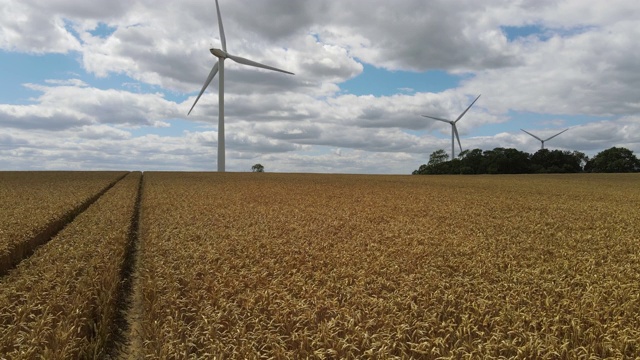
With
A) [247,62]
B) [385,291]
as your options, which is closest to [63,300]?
[385,291]

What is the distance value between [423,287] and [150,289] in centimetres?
544

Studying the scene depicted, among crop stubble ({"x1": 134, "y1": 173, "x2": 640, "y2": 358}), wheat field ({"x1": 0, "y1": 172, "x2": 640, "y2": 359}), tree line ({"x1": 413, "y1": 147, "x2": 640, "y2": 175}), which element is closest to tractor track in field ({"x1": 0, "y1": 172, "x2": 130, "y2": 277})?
wheat field ({"x1": 0, "y1": 172, "x2": 640, "y2": 359})

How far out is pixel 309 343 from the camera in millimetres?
6402

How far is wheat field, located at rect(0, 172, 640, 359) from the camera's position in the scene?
6.39 metres

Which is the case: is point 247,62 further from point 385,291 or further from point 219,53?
point 385,291

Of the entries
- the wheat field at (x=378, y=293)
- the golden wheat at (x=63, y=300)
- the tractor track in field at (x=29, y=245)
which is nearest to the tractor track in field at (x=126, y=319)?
the wheat field at (x=378, y=293)

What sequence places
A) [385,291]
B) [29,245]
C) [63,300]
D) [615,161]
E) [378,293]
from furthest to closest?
[615,161] → [29,245] → [378,293] → [385,291] → [63,300]

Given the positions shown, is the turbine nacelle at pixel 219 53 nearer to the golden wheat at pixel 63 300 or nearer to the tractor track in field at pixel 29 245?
the tractor track in field at pixel 29 245

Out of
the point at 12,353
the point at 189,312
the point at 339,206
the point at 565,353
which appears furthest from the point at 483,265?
the point at 339,206

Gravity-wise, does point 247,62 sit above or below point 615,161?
above

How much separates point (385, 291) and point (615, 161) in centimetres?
11783

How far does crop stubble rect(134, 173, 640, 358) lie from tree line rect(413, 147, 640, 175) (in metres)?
93.6

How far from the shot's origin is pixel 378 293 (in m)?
8.76

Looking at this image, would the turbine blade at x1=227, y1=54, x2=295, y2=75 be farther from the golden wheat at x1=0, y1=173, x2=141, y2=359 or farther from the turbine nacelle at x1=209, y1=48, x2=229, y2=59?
the golden wheat at x1=0, y1=173, x2=141, y2=359
